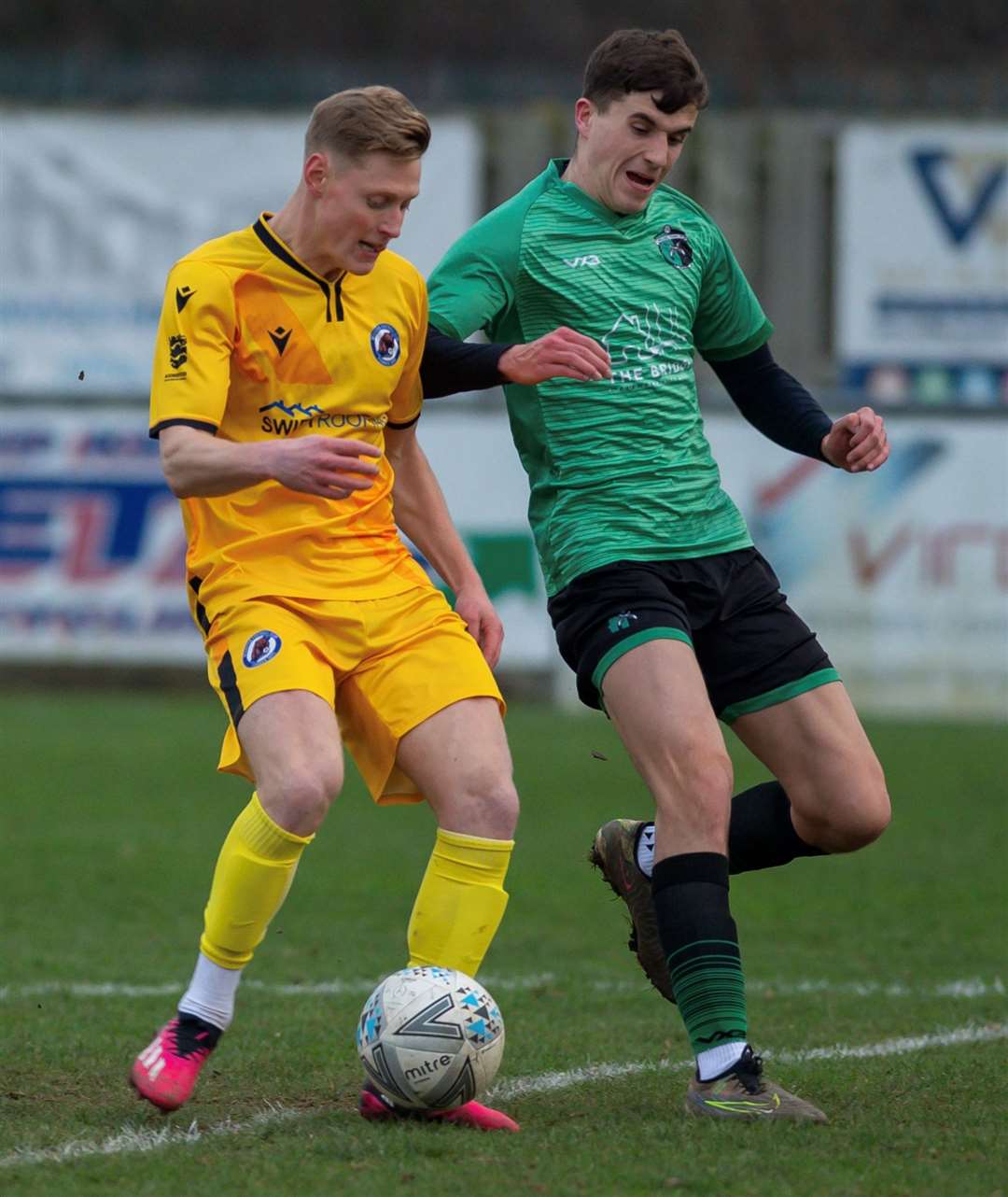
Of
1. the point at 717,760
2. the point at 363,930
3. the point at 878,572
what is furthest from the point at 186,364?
the point at 878,572

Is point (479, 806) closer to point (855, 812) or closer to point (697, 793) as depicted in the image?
point (697, 793)

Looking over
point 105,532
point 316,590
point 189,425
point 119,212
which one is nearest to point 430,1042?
point 316,590

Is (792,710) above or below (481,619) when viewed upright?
below

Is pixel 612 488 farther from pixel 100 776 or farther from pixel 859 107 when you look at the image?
pixel 859 107

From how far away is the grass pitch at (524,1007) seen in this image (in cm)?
420

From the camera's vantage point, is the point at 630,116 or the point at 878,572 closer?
the point at 630,116

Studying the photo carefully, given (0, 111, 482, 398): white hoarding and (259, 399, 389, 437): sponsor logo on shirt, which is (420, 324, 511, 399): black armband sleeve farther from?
(0, 111, 482, 398): white hoarding

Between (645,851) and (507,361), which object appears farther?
(645,851)

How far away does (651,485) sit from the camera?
5086mm

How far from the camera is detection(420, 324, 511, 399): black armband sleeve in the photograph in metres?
4.81

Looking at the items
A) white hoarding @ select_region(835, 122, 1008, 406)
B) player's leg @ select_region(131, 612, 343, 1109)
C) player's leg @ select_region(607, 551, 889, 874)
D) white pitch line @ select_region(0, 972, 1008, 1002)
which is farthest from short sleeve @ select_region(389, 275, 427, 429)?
white hoarding @ select_region(835, 122, 1008, 406)

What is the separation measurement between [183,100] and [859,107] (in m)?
6.13

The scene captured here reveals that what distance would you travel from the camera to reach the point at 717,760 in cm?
482

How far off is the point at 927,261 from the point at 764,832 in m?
14.2
